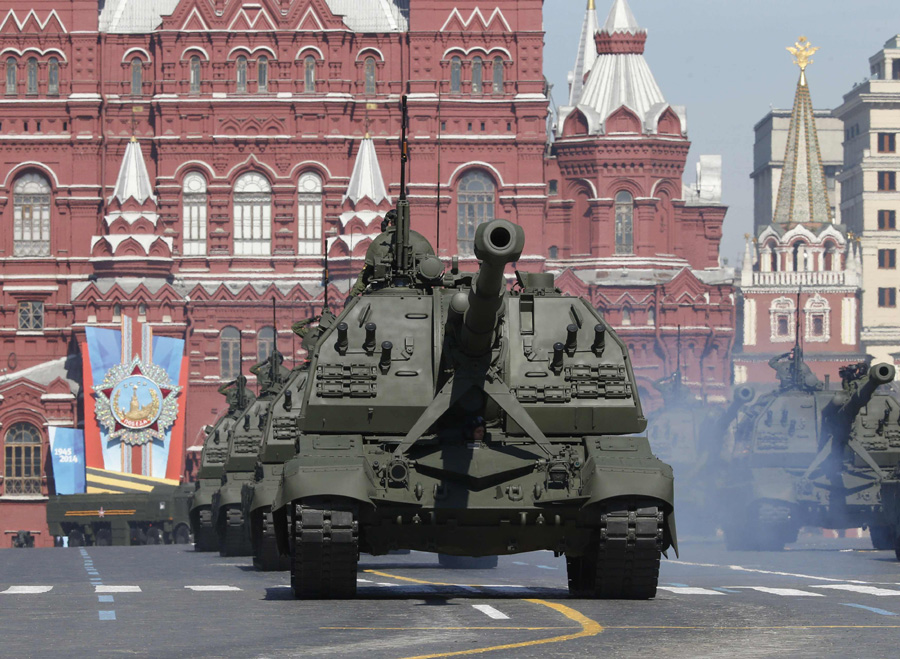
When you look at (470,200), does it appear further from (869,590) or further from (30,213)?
(869,590)

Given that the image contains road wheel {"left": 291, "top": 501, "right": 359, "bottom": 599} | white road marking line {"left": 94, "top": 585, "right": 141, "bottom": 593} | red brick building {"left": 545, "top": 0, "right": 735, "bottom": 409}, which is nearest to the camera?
road wheel {"left": 291, "top": 501, "right": 359, "bottom": 599}

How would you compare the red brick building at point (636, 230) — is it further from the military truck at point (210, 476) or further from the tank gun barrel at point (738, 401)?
the military truck at point (210, 476)

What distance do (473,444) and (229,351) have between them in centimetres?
5915

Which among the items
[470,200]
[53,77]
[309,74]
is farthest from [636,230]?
[53,77]

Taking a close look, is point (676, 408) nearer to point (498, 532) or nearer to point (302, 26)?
point (302, 26)

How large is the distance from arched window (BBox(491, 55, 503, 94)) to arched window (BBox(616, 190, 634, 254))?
6.85 meters

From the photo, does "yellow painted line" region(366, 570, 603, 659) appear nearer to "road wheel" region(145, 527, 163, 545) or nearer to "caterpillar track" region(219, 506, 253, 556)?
"caterpillar track" region(219, 506, 253, 556)

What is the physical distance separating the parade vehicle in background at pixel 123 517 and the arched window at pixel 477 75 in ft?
74.5

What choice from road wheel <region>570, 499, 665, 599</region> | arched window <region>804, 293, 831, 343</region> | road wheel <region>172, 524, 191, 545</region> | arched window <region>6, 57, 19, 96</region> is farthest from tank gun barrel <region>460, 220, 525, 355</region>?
arched window <region>804, 293, 831, 343</region>

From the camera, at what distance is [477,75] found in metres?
76.6

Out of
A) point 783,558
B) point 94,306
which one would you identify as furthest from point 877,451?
point 94,306

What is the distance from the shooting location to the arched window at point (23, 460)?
239ft

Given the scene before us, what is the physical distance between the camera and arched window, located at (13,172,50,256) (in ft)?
250

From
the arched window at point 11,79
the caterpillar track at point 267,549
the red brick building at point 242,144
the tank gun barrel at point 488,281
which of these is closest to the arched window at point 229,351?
the red brick building at point 242,144
